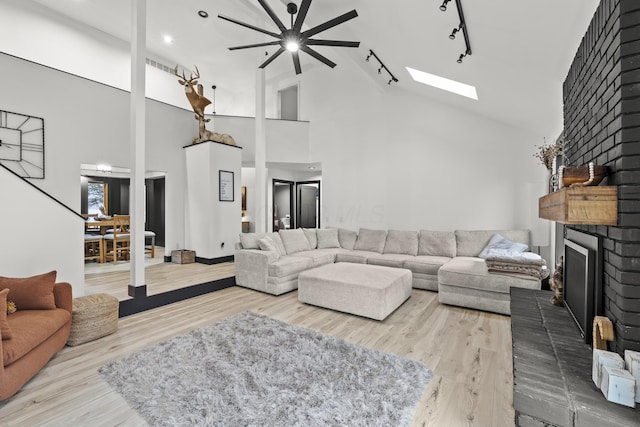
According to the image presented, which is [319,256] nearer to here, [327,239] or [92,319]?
[327,239]

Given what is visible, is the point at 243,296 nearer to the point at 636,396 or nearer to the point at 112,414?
the point at 112,414

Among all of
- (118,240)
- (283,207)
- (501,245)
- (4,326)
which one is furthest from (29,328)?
(283,207)

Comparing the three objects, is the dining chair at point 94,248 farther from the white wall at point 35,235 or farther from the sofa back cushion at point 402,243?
the sofa back cushion at point 402,243

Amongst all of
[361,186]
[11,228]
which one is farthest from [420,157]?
[11,228]

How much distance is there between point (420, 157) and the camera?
5.79 metres

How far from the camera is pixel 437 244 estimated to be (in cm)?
496

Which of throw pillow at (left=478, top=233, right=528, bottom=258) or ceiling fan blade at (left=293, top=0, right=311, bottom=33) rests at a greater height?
ceiling fan blade at (left=293, top=0, right=311, bottom=33)

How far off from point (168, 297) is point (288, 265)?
5.39 ft

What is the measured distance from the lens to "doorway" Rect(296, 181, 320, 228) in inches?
352

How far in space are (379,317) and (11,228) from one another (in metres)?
3.82

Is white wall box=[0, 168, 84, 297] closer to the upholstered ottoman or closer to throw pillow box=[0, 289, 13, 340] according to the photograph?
throw pillow box=[0, 289, 13, 340]

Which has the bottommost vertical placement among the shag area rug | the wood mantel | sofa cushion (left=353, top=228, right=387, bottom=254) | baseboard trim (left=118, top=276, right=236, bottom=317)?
the shag area rug

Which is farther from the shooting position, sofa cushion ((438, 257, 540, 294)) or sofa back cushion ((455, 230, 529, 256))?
sofa back cushion ((455, 230, 529, 256))

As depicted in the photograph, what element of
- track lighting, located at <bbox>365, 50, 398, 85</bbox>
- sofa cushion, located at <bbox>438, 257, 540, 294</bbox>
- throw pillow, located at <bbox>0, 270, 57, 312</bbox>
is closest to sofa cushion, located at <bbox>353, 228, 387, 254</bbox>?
sofa cushion, located at <bbox>438, 257, 540, 294</bbox>
